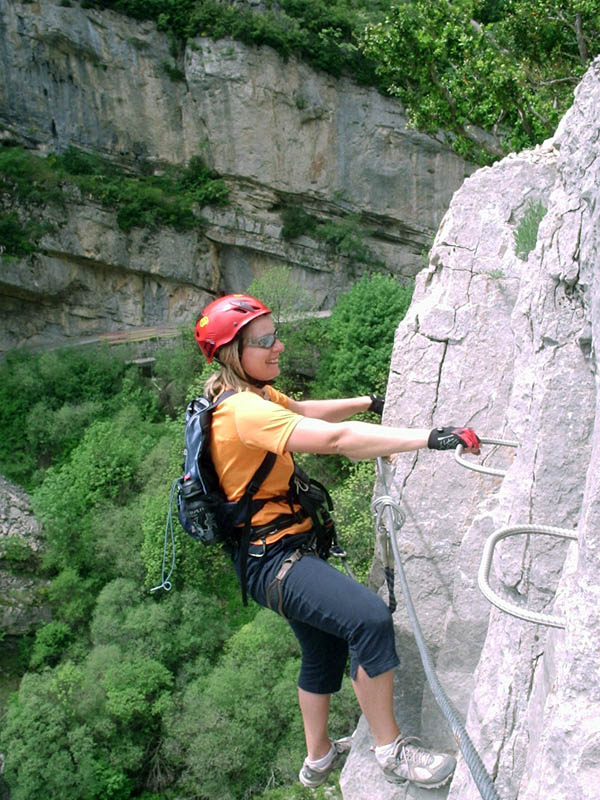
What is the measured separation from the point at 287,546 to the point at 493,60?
35.1 ft

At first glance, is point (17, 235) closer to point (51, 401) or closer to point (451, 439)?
point (51, 401)

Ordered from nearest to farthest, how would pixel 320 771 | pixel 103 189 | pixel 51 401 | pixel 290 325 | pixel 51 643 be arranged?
pixel 320 771
pixel 51 643
pixel 290 325
pixel 51 401
pixel 103 189

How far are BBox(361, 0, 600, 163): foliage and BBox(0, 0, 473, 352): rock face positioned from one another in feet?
44.3

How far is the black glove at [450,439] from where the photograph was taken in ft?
8.88

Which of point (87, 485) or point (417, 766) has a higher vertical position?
point (417, 766)

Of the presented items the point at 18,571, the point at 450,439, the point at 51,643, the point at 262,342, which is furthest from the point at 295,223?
the point at 450,439

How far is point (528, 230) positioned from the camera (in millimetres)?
3895

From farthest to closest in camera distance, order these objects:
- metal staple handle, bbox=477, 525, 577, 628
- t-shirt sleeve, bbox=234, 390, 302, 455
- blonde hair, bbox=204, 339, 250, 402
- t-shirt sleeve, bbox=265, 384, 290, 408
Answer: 1. t-shirt sleeve, bbox=265, 384, 290, 408
2. blonde hair, bbox=204, 339, 250, 402
3. t-shirt sleeve, bbox=234, 390, 302, 455
4. metal staple handle, bbox=477, 525, 577, 628

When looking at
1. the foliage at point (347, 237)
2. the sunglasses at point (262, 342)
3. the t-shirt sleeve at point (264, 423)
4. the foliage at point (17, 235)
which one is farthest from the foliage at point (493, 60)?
the foliage at point (17, 235)

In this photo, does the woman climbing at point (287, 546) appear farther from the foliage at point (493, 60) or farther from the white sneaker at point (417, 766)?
the foliage at point (493, 60)

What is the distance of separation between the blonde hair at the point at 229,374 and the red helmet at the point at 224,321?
41 mm

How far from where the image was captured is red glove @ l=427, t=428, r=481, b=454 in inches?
107

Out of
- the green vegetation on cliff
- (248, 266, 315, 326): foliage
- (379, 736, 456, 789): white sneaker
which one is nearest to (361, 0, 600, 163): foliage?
the green vegetation on cliff

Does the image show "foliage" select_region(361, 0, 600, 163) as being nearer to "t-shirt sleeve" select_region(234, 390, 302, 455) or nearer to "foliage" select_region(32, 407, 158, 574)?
"t-shirt sleeve" select_region(234, 390, 302, 455)
